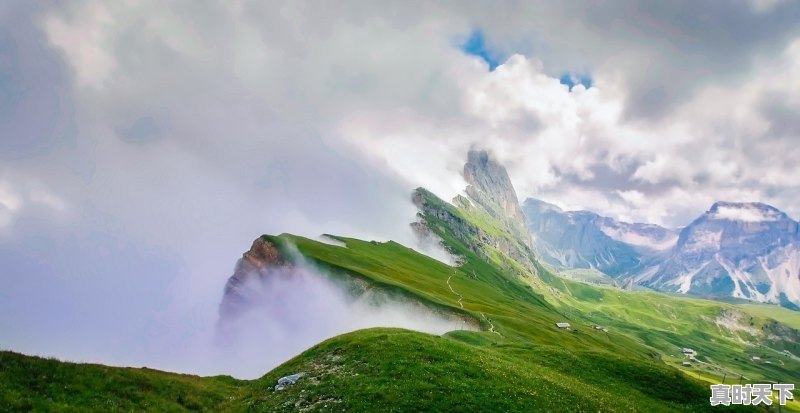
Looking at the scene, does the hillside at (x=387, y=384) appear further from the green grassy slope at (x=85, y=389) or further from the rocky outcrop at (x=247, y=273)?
the rocky outcrop at (x=247, y=273)

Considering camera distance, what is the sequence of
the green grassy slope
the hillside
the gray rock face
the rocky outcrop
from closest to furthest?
the green grassy slope
the hillside
the gray rock face
the rocky outcrop

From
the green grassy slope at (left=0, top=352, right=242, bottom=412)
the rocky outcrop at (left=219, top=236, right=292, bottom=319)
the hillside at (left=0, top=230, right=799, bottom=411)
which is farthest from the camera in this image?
the rocky outcrop at (left=219, top=236, right=292, bottom=319)

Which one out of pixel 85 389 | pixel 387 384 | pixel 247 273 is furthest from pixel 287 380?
pixel 247 273

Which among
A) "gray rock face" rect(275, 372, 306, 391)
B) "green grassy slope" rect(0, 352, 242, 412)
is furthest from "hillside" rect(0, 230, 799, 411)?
"gray rock face" rect(275, 372, 306, 391)

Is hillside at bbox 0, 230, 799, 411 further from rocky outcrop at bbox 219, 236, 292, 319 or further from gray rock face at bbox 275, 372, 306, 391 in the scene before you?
rocky outcrop at bbox 219, 236, 292, 319

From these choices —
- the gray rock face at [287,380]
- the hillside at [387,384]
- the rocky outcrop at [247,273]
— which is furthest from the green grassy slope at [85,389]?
the rocky outcrop at [247,273]

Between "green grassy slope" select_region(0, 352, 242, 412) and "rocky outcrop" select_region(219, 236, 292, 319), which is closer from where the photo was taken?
"green grassy slope" select_region(0, 352, 242, 412)

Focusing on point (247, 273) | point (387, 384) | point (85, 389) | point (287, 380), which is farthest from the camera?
point (247, 273)

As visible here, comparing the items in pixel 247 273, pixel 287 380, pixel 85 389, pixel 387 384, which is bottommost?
pixel 85 389

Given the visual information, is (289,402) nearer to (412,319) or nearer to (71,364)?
(71,364)

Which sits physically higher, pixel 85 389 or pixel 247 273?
pixel 247 273

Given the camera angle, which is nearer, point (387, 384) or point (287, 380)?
point (387, 384)

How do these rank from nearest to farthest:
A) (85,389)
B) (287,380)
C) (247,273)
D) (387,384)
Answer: (85,389) → (387,384) → (287,380) → (247,273)

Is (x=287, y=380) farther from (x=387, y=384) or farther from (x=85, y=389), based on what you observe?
(x=85, y=389)
